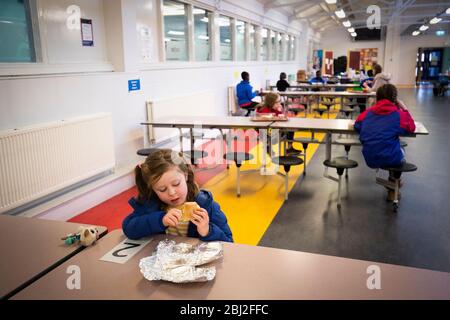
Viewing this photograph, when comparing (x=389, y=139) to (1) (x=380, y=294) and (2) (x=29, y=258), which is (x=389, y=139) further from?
(2) (x=29, y=258)

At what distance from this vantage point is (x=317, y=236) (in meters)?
3.37

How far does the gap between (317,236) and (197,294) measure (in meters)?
2.43

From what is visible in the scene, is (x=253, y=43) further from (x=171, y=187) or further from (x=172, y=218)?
(x=172, y=218)

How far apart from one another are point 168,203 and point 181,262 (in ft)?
1.39

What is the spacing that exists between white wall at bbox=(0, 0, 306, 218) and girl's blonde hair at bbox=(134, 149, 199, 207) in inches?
88.9

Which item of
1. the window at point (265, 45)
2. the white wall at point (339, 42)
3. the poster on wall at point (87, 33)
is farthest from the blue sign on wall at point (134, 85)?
the white wall at point (339, 42)

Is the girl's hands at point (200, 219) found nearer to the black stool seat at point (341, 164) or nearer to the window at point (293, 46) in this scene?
the black stool seat at point (341, 164)

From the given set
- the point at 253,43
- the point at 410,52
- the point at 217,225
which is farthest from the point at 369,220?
the point at 410,52

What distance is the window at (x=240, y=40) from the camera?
9617mm

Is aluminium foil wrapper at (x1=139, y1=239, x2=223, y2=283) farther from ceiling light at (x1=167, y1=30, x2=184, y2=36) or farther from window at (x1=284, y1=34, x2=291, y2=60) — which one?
window at (x1=284, y1=34, x2=291, y2=60)

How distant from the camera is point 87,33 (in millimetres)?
4375

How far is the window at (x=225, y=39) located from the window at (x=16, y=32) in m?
5.36
